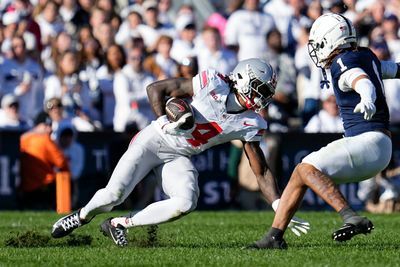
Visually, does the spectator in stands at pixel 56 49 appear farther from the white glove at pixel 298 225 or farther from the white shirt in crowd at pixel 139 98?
the white glove at pixel 298 225

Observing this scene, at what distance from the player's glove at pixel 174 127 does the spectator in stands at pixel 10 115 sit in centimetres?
612

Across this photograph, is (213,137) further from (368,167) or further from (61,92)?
(61,92)

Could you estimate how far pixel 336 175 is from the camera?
7652 mm

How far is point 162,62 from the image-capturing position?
15.7 meters

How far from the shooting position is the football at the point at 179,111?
822 cm

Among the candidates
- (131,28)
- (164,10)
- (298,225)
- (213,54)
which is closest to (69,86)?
(131,28)

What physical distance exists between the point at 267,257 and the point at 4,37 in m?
8.77

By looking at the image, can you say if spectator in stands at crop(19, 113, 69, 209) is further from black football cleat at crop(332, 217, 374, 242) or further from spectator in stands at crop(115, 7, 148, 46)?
black football cleat at crop(332, 217, 374, 242)

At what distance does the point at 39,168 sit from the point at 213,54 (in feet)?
10.6

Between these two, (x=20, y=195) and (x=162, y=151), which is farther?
(x=20, y=195)

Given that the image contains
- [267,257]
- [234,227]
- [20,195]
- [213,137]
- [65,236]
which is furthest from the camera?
[20,195]

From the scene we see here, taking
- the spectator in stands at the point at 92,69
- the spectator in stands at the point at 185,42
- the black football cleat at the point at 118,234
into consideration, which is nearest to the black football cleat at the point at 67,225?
the black football cleat at the point at 118,234

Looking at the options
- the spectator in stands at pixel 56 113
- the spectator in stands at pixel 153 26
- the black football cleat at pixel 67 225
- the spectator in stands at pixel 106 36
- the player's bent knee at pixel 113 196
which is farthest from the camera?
the spectator in stands at pixel 153 26

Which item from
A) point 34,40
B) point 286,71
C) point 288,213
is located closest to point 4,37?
point 34,40
